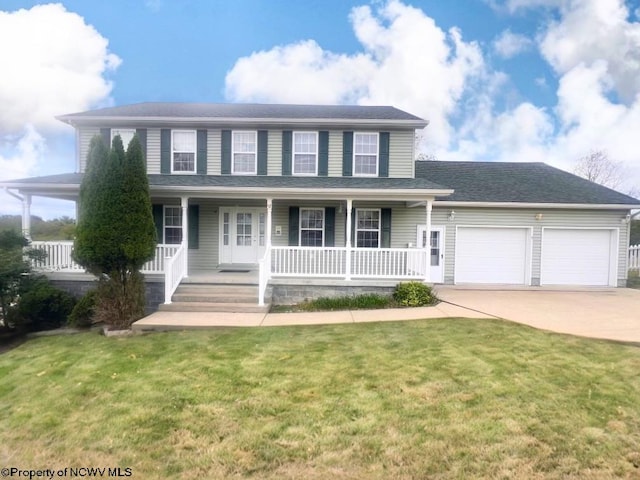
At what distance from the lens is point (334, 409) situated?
3.71 m

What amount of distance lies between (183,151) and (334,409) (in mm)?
10251

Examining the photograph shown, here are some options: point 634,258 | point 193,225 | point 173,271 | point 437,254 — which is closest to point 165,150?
point 193,225

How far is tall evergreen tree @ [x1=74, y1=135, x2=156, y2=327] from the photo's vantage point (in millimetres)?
7230

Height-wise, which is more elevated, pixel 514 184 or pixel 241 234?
pixel 514 184

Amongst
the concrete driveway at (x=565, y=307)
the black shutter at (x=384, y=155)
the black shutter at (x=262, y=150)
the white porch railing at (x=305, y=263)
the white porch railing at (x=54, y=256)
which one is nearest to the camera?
the concrete driveway at (x=565, y=307)

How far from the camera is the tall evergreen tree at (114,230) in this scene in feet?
23.7

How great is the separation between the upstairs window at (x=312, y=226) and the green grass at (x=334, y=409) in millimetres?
5737

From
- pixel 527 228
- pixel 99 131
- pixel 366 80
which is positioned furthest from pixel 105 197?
pixel 366 80

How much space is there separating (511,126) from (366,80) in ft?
32.9

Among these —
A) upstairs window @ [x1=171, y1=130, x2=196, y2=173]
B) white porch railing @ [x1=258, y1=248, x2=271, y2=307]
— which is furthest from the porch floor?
upstairs window @ [x1=171, y1=130, x2=196, y2=173]

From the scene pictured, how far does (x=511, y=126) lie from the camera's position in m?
22.2

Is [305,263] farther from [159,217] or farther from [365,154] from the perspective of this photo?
[159,217]

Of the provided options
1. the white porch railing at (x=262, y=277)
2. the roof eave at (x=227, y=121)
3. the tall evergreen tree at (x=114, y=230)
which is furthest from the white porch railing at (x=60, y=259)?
the roof eave at (x=227, y=121)

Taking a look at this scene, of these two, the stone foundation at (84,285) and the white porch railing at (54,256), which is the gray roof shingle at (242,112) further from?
the stone foundation at (84,285)
